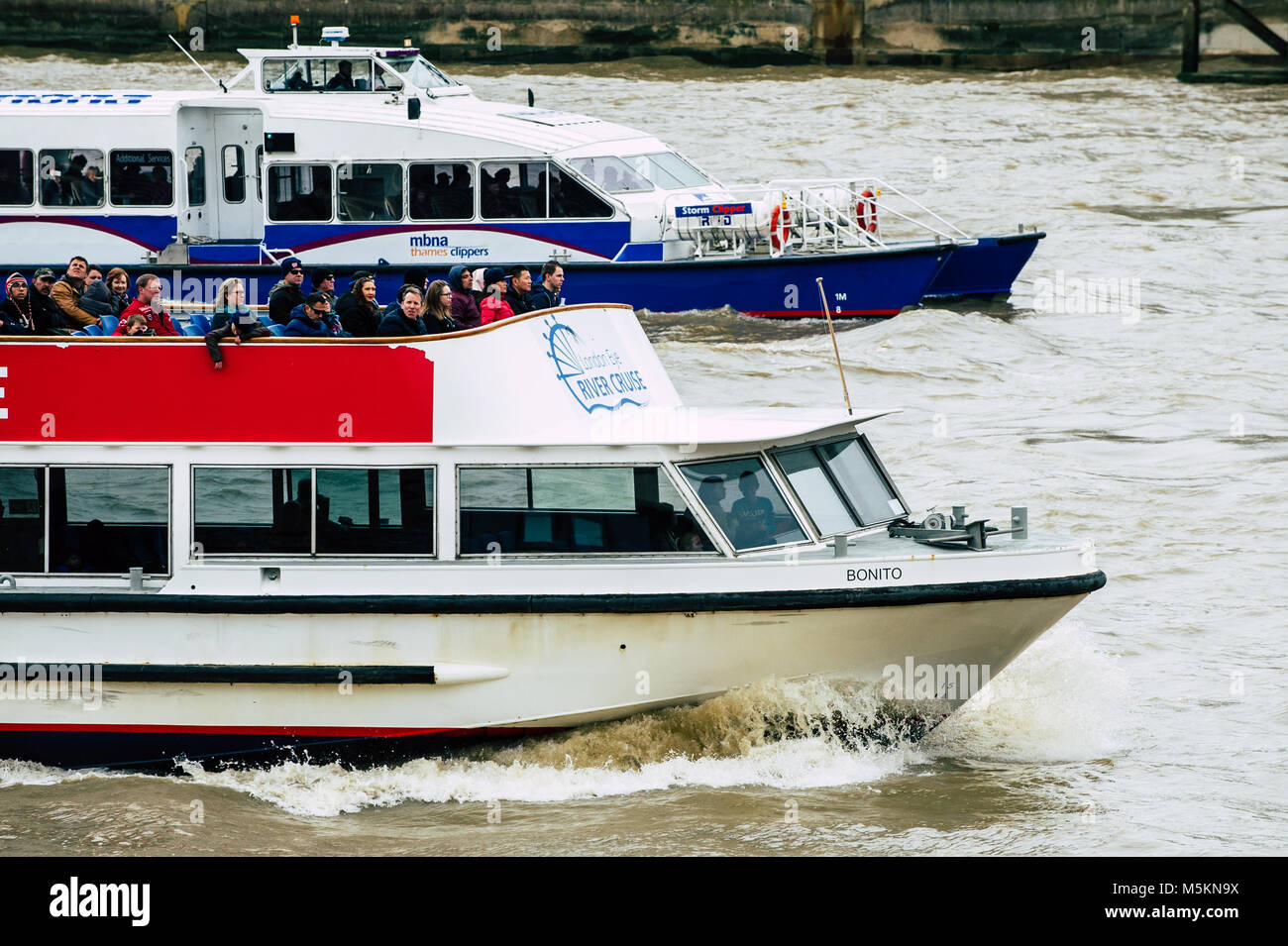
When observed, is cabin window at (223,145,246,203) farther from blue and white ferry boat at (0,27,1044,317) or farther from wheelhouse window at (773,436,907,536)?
wheelhouse window at (773,436,907,536)

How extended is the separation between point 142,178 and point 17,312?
32.4 feet

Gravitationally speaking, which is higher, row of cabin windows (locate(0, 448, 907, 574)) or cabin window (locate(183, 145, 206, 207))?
cabin window (locate(183, 145, 206, 207))

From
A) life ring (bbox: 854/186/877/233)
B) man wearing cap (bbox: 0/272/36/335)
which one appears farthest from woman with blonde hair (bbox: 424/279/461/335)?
life ring (bbox: 854/186/877/233)

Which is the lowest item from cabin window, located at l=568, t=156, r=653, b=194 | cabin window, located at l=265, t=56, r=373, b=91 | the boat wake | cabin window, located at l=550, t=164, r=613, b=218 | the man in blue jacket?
the boat wake

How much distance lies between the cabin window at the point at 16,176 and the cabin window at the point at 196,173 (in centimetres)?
164

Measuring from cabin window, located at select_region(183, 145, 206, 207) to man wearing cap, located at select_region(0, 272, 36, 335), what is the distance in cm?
878

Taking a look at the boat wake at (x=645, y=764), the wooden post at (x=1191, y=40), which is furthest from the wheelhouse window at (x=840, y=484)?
the wooden post at (x=1191, y=40)

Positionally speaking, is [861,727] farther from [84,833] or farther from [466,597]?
[84,833]

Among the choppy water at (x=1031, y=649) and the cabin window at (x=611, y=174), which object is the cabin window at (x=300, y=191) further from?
the choppy water at (x=1031, y=649)

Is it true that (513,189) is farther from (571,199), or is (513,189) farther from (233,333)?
(233,333)

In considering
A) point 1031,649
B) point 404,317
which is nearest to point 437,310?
point 404,317

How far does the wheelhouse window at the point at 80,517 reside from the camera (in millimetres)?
9617

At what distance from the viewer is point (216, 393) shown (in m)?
9.55
